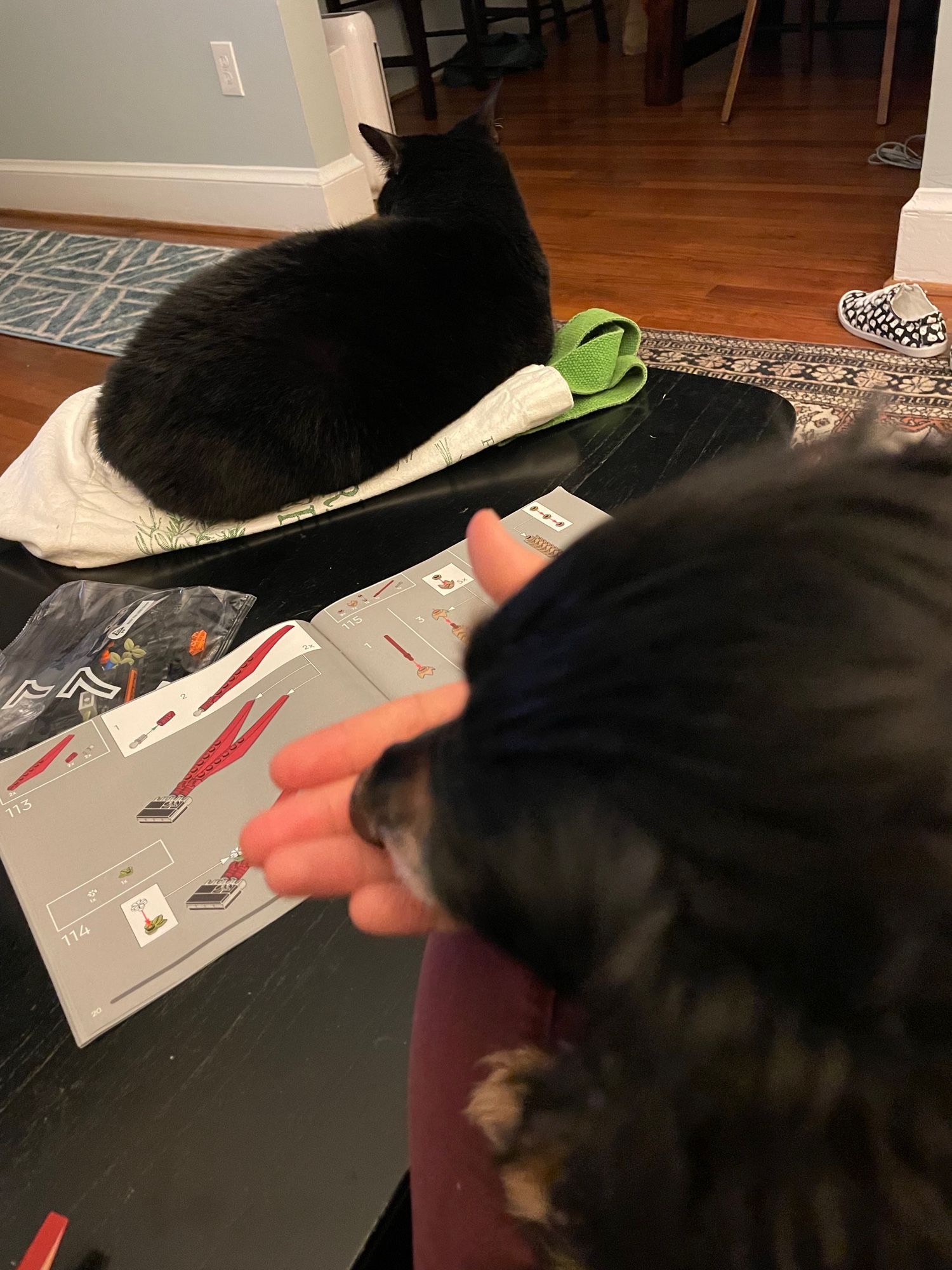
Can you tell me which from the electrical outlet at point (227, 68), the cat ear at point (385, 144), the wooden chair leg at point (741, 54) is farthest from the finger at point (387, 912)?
the wooden chair leg at point (741, 54)

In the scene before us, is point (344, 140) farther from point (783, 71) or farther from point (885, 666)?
point (885, 666)

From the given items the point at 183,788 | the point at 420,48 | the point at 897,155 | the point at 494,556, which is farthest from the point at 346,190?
the point at 494,556

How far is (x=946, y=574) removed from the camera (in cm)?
23

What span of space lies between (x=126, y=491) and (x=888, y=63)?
277 centimetres

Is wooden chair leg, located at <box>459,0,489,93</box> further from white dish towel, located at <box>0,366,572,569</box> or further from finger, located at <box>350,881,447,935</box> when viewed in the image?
finger, located at <box>350,881,447,935</box>

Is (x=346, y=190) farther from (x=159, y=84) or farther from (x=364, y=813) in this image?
(x=364, y=813)

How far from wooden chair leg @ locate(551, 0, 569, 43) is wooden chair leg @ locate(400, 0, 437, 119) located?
1.18 metres

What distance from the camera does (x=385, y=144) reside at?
127cm

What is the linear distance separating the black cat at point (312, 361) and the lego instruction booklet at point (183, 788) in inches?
9.0

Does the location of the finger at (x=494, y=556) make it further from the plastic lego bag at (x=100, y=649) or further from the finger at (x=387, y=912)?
the plastic lego bag at (x=100, y=649)

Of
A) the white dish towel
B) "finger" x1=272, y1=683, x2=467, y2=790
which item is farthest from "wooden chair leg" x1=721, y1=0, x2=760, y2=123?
"finger" x1=272, y1=683, x2=467, y2=790

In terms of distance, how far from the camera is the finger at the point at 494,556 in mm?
402

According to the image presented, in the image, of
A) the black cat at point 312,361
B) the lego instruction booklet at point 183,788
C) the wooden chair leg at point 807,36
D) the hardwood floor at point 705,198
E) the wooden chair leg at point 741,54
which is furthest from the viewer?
the wooden chair leg at point 807,36

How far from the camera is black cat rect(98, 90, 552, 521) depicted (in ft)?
3.19
